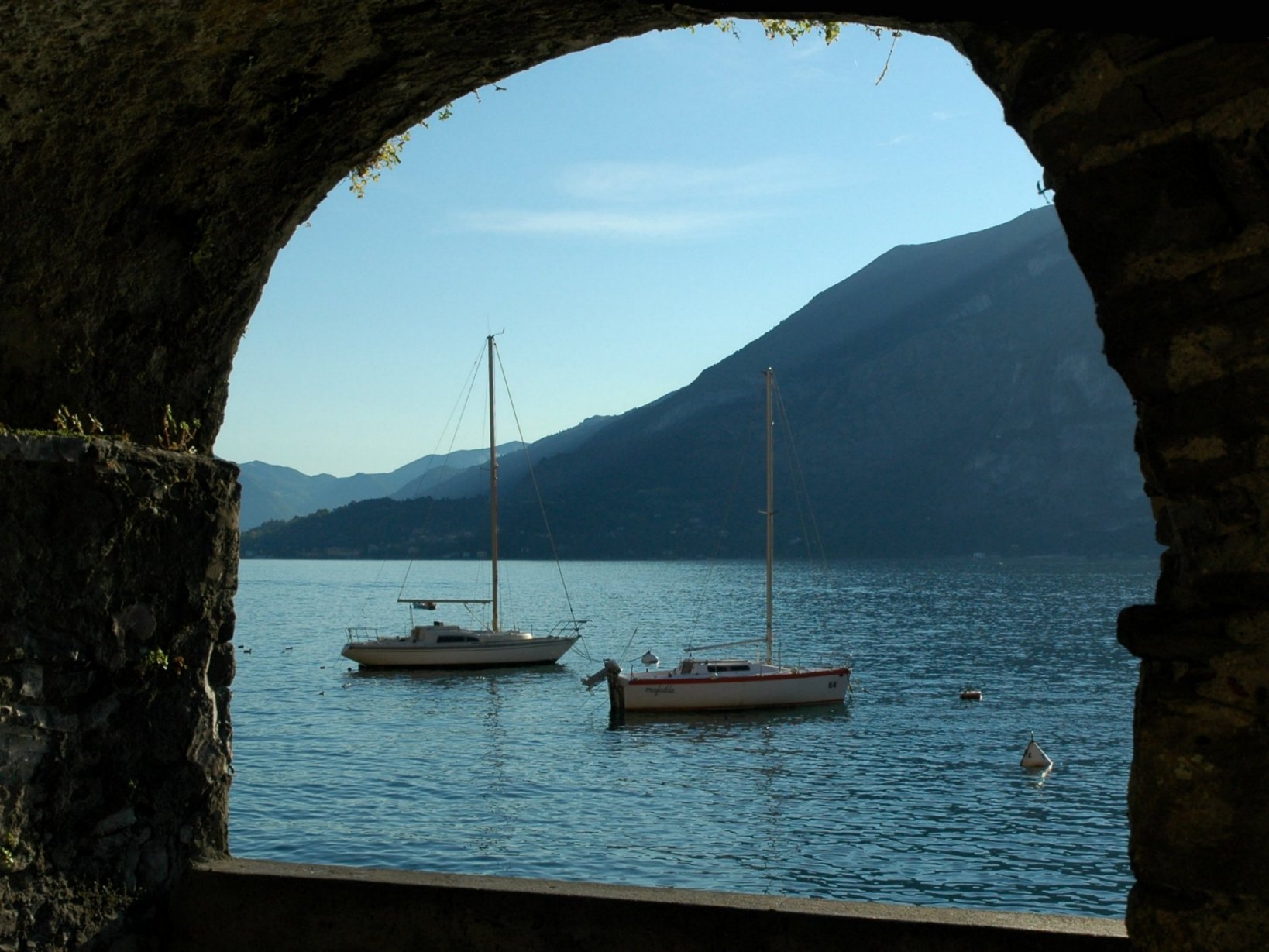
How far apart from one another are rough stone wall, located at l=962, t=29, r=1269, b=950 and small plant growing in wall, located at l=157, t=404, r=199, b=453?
7.96 feet

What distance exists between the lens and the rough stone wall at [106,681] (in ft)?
10.0

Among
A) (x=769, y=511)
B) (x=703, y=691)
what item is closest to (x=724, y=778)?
(x=703, y=691)

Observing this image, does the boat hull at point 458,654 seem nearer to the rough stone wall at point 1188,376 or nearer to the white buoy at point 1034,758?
the white buoy at point 1034,758

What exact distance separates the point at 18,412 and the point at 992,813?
803 inches

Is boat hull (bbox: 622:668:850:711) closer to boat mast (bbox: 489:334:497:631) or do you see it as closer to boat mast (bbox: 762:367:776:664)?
boat mast (bbox: 762:367:776:664)

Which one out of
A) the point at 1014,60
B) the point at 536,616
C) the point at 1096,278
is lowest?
the point at 536,616

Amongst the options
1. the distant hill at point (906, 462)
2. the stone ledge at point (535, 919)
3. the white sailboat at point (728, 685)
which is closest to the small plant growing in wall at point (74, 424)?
the stone ledge at point (535, 919)

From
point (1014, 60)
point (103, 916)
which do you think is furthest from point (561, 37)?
point (103, 916)

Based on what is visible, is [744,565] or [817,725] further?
[744,565]

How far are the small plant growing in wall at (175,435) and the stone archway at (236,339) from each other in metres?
0.02

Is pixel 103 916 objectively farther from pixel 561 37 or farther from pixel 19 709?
pixel 561 37

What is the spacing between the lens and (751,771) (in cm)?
2495

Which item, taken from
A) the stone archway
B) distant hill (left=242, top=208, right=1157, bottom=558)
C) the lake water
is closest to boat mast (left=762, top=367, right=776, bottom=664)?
the lake water

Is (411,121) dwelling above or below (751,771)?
above
